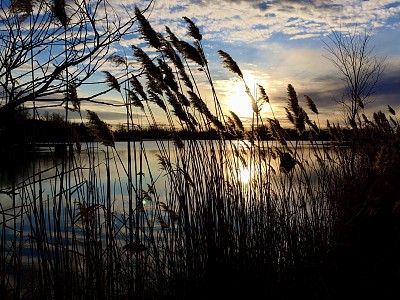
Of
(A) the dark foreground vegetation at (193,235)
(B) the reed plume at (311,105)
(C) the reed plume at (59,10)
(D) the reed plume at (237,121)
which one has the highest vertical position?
(C) the reed plume at (59,10)

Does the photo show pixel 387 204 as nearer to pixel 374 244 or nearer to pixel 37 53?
pixel 374 244

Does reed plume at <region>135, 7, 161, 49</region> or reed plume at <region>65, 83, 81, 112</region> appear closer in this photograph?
reed plume at <region>65, 83, 81, 112</region>

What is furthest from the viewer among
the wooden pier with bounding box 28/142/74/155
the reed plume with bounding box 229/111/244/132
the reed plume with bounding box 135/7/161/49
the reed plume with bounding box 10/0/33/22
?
the reed plume with bounding box 229/111/244/132

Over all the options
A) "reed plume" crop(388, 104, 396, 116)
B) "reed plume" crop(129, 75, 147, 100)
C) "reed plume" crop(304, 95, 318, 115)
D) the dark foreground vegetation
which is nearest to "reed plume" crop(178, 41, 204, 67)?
the dark foreground vegetation

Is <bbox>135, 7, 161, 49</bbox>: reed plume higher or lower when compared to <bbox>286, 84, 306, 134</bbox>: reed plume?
higher

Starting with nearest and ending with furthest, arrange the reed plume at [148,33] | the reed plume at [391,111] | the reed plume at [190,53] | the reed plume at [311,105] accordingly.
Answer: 1. the reed plume at [148,33]
2. the reed plume at [190,53]
3. the reed plume at [311,105]
4. the reed plume at [391,111]

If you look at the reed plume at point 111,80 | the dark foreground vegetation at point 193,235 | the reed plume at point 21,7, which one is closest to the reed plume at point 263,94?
the dark foreground vegetation at point 193,235

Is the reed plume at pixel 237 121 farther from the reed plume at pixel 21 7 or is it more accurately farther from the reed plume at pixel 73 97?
the reed plume at pixel 21 7

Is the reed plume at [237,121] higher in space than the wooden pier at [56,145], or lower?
higher

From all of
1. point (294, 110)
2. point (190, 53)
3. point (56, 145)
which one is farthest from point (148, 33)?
point (294, 110)

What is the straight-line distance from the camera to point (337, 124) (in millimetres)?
6547

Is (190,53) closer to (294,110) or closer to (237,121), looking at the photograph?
(237,121)

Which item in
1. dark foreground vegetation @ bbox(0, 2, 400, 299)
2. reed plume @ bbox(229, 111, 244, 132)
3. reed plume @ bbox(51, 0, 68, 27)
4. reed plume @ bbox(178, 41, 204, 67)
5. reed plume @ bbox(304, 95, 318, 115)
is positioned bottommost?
dark foreground vegetation @ bbox(0, 2, 400, 299)

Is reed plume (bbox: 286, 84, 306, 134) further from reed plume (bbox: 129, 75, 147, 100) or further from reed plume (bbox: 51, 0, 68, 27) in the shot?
reed plume (bbox: 51, 0, 68, 27)
